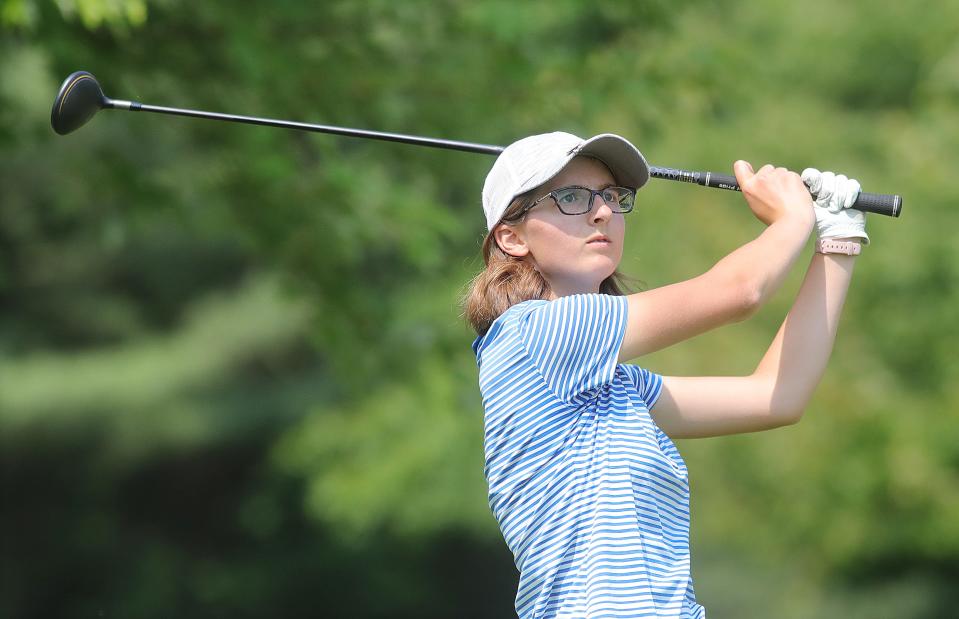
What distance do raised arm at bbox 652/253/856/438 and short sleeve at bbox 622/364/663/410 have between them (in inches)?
0.8

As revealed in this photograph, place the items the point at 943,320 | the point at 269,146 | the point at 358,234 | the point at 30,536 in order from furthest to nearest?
the point at 30,536
the point at 943,320
the point at 358,234
the point at 269,146

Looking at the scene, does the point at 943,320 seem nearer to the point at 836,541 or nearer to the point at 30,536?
the point at 836,541

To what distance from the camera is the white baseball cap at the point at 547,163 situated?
238 cm

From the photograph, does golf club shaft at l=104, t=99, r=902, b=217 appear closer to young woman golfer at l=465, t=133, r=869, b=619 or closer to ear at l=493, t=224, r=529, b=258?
young woman golfer at l=465, t=133, r=869, b=619

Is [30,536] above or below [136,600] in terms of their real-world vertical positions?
above

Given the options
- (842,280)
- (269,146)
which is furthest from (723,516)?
(842,280)

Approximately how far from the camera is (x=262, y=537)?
1585cm

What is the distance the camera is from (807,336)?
8.29 ft

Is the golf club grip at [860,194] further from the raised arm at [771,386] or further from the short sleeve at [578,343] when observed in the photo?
the short sleeve at [578,343]

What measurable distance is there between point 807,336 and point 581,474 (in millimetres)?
621

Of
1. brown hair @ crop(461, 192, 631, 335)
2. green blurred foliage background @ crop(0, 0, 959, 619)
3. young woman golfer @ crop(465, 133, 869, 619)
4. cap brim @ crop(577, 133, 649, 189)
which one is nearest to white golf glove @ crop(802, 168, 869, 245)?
young woman golfer @ crop(465, 133, 869, 619)

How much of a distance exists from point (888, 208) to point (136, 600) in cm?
1299

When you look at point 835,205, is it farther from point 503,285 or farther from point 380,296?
point 380,296

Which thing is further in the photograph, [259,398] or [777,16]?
[259,398]
